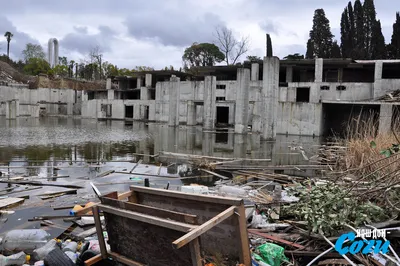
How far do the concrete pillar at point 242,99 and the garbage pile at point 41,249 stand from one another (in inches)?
870

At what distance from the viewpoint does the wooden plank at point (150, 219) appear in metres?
3.53

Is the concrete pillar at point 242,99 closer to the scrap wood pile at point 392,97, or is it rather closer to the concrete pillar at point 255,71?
the concrete pillar at point 255,71

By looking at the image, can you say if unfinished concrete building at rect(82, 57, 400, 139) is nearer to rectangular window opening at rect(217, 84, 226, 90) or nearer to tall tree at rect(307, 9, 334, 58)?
rectangular window opening at rect(217, 84, 226, 90)

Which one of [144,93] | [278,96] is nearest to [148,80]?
[144,93]

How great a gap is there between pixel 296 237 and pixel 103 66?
71.8 metres

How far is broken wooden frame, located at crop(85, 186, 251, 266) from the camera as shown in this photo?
3.66 metres

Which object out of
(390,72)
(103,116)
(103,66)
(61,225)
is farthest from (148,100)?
(61,225)

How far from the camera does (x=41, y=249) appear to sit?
15.4ft

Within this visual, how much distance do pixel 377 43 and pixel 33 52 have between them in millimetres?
68596

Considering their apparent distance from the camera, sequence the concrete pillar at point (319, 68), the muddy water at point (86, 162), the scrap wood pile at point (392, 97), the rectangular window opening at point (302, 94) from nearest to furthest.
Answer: the muddy water at point (86, 162) < the scrap wood pile at point (392, 97) < the concrete pillar at point (319, 68) < the rectangular window opening at point (302, 94)

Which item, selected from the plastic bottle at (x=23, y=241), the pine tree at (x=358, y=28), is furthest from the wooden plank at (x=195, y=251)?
the pine tree at (x=358, y=28)

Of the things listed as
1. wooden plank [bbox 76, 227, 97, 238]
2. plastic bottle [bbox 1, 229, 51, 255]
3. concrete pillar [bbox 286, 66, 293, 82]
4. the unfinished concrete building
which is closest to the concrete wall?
the unfinished concrete building

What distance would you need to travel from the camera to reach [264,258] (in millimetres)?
4453

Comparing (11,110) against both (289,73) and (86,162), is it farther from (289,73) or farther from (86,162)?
(86,162)
